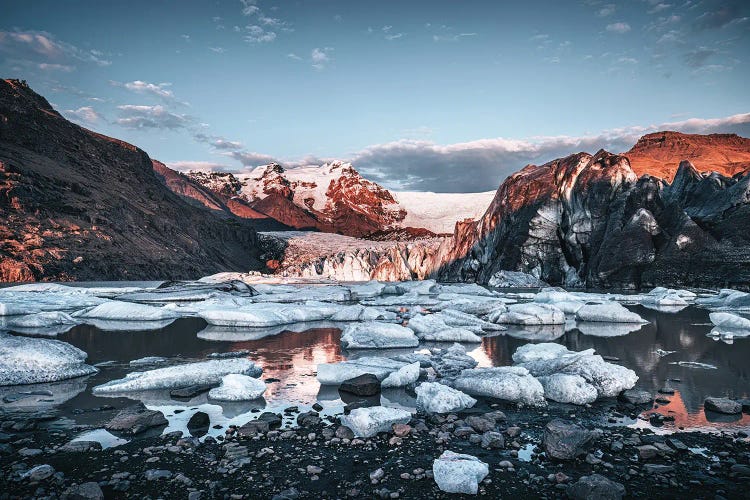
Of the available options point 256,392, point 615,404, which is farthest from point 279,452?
point 615,404

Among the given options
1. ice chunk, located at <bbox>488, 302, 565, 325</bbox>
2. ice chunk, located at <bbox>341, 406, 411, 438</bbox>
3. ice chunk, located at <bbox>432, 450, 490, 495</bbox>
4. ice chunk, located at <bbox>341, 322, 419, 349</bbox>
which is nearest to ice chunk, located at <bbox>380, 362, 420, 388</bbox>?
ice chunk, located at <bbox>341, 406, 411, 438</bbox>

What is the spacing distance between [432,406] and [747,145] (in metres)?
133

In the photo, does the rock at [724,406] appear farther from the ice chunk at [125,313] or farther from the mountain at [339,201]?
the mountain at [339,201]

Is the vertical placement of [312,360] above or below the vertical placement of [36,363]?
below

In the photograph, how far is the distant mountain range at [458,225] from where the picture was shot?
101 ft

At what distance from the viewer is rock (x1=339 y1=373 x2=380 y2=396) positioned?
20.2 feet

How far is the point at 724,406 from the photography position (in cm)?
510

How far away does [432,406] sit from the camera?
5328 mm

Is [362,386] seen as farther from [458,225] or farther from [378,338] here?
[458,225]

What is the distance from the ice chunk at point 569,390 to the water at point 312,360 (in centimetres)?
78

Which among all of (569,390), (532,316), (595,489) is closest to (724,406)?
(569,390)

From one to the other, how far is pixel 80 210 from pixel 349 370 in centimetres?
4571

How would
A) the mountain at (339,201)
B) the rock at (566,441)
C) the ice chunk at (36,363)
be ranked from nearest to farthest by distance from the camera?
the rock at (566,441) → the ice chunk at (36,363) → the mountain at (339,201)

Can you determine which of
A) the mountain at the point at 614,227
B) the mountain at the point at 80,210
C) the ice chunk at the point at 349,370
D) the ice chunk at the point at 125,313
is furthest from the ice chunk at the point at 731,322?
the mountain at the point at 80,210
